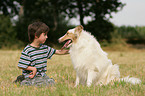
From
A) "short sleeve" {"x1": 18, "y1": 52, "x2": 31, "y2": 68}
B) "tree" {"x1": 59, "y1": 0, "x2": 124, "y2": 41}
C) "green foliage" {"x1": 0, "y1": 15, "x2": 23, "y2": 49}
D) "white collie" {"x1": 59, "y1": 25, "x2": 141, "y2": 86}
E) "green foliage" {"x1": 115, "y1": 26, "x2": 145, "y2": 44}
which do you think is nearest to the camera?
"white collie" {"x1": 59, "y1": 25, "x2": 141, "y2": 86}

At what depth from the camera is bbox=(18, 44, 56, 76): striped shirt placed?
156 inches

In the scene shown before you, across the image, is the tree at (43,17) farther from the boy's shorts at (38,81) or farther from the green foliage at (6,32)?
the boy's shorts at (38,81)

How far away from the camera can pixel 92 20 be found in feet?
64.2

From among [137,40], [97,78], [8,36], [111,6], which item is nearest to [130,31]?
[137,40]

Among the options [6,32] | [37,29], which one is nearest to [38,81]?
[37,29]

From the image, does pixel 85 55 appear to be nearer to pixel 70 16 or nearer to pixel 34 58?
pixel 34 58

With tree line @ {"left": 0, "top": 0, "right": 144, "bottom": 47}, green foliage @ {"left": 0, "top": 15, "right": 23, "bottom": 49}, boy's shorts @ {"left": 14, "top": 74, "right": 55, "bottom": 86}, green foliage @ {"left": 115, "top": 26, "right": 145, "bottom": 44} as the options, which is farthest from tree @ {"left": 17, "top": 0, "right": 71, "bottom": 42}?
boy's shorts @ {"left": 14, "top": 74, "right": 55, "bottom": 86}

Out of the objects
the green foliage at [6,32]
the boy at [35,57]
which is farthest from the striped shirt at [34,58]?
the green foliage at [6,32]

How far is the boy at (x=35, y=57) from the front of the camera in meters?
3.95

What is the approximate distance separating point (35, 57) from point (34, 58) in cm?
3

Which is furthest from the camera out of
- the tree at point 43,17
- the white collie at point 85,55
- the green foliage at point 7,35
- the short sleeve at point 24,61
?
the tree at point 43,17

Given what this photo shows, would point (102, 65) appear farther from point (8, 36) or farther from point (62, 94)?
point (8, 36)

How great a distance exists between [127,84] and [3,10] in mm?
22124

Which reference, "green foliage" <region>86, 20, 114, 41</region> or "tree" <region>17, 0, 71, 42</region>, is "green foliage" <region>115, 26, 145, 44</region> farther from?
"tree" <region>17, 0, 71, 42</region>
